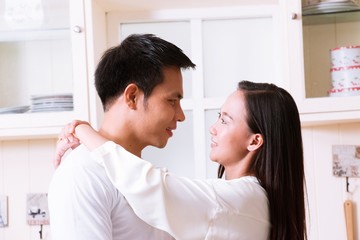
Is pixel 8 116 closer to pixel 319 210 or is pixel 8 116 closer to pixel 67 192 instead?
pixel 67 192

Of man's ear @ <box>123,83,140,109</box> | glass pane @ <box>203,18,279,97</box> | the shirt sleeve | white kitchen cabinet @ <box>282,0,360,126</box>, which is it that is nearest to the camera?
the shirt sleeve

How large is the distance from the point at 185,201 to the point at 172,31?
1241 millimetres

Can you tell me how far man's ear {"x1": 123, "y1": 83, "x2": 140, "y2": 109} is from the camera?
50.8 inches

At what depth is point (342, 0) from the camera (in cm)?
204

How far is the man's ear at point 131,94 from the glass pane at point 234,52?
104cm

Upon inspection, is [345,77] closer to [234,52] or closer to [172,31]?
[234,52]

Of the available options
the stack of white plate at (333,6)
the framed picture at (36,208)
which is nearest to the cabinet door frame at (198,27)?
the stack of white plate at (333,6)

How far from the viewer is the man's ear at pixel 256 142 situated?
4.53 feet

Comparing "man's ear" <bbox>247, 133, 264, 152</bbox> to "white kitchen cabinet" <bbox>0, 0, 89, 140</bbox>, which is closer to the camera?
"man's ear" <bbox>247, 133, 264, 152</bbox>

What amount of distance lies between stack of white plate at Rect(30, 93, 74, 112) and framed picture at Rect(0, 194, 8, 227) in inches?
18.2

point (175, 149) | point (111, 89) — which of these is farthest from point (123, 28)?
point (111, 89)

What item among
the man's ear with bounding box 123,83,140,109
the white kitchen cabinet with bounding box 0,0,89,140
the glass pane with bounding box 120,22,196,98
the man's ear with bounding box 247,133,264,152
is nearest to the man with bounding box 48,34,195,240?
the man's ear with bounding box 123,83,140,109

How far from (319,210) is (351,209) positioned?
12cm

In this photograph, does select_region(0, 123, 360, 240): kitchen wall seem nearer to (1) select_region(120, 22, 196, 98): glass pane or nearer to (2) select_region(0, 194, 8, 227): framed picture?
(2) select_region(0, 194, 8, 227): framed picture
